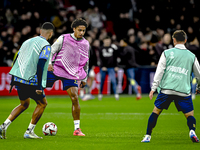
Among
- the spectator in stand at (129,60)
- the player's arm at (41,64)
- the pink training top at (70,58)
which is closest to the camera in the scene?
the player's arm at (41,64)

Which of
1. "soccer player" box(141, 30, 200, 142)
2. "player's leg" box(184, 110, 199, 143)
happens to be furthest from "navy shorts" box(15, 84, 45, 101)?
"player's leg" box(184, 110, 199, 143)

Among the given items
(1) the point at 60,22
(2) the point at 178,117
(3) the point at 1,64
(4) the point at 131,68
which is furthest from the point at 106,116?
(1) the point at 60,22

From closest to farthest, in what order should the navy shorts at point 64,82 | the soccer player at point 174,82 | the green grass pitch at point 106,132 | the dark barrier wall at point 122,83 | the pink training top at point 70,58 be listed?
the green grass pitch at point 106,132
the soccer player at point 174,82
the navy shorts at point 64,82
the pink training top at point 70,58
the dark barrier wall at point 122,83

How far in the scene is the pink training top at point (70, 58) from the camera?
8.27 m

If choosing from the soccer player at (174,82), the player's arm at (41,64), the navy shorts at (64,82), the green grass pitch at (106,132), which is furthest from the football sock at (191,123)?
the player's arm at (41,64)

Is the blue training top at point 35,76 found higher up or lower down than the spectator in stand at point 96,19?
lower down

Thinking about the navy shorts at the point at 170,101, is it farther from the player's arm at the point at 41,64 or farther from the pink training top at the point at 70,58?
the pink training top at the point at 70,58

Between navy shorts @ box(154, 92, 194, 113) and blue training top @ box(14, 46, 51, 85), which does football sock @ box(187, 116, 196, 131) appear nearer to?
navy shorts @ box(154, 92, 194, 113)

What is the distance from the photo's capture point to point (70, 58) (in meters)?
8.37

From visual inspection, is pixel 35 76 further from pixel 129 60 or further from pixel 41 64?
pixel 129 60

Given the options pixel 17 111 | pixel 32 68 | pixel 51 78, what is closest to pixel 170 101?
pixel 32 68

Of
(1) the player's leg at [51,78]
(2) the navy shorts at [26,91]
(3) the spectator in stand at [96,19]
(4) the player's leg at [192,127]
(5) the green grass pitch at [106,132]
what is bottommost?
(5) the green grass pitch at [106,132]

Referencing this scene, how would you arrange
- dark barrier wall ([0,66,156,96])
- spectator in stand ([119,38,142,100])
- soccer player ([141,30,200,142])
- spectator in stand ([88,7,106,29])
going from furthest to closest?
spectator in stand ([88,7,106,29])
dark barrier wall ([0,66,156,96])
spectator in stand ([119,38,142,100])
soccer player ([141,30,200,142])

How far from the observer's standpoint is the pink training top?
8.27 m
